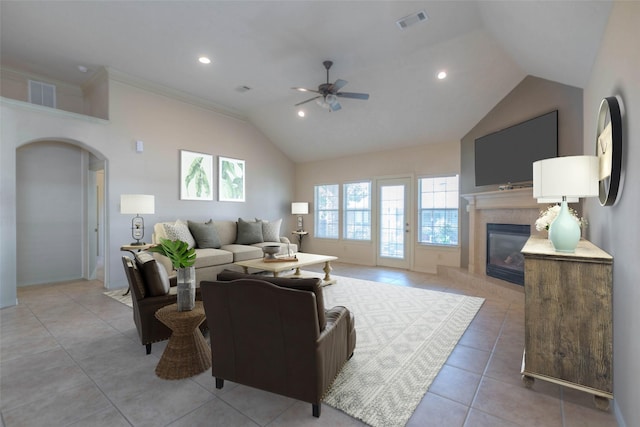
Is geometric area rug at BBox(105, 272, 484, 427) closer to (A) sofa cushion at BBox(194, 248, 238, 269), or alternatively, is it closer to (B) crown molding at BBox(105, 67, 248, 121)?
(A) sofa cushion at BBox(194, 248, 238, 269)

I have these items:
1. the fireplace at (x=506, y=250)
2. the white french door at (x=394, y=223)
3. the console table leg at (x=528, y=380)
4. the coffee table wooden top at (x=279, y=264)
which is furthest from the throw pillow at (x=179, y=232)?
the fireplace at (x=506, y=250)

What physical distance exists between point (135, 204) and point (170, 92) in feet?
7.81

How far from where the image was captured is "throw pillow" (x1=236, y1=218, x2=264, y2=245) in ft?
19.6

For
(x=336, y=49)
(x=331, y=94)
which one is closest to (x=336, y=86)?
(x=331, y=94)

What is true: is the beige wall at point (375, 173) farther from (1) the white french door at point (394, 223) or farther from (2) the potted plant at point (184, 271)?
(2) the potted plant at point (184, 271)

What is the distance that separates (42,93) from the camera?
496cm

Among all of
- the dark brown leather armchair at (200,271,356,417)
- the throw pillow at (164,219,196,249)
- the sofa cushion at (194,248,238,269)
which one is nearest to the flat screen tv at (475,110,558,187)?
the dark brown leather armchair at (200,271,356,417)

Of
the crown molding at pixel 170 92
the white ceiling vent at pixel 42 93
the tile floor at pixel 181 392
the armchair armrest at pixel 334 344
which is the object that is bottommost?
the tile floor at pixel 181 392

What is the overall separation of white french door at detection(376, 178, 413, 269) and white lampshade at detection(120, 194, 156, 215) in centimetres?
461

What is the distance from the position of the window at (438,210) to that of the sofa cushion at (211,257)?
386cm

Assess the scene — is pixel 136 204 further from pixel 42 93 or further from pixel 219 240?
pixel 42 93

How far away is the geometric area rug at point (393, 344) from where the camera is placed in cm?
186

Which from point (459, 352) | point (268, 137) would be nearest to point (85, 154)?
point (268, 137)

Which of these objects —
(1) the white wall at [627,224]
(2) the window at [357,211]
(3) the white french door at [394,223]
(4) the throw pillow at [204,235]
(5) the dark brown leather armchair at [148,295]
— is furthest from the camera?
(2) the window at [357,211]
